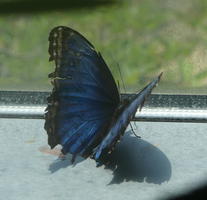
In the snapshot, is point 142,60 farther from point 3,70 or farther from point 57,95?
point 57,95

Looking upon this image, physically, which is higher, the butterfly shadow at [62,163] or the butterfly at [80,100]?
the butterfly at [80,100]

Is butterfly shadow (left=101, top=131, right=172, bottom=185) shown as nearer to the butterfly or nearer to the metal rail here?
the butterfly

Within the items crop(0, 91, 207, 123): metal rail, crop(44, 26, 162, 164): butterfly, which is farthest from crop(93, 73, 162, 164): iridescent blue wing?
crop(0, 91, 207, 123): metal rail

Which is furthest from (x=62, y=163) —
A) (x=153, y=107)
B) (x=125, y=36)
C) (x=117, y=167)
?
(x=125, y=36)

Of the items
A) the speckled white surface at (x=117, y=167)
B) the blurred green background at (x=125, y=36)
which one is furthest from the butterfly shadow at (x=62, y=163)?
the blurred green background at (x=125, y=36)

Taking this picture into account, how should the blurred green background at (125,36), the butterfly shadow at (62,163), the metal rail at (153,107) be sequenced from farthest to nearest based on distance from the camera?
1. the blurred green background at (125,36)
2. the metal rail at (153,107)
3. the butterfly shadow at (62,163)

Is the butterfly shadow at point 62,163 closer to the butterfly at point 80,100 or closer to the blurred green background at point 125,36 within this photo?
the butterfly at point 80,100

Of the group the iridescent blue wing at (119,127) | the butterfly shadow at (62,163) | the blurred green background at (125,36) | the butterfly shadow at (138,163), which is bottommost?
the blurred green background at (125,36)

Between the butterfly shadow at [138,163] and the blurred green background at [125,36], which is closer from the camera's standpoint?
the butterfly shadow at [138,163]
